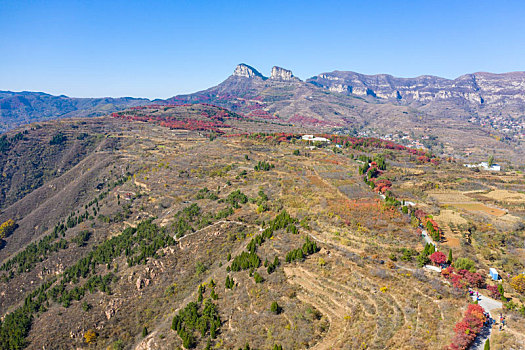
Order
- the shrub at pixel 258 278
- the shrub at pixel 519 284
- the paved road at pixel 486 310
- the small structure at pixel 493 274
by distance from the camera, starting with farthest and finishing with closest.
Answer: the shrub at pixel 258 278 → the small structure at pixel 493 274 → the shrub at pixel 519 284 → the paved road at pixel 486 310

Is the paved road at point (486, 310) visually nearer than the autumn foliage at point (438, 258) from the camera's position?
Yes

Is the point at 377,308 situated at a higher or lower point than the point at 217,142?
lower

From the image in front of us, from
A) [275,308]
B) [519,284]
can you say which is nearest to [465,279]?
[519,284]

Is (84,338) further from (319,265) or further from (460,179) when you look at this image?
(460,179)

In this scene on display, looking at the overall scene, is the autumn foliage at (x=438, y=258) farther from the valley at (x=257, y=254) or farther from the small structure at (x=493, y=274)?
the small structure at (x=493, y=274)

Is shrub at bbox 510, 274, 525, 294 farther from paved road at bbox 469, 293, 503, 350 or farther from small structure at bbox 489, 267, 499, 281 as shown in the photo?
paved road at bbox 469, 293, 503, 350

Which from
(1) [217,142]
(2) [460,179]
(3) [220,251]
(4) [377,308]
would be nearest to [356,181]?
(2) [460,179]

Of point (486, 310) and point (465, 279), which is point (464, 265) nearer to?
point (465, 279)

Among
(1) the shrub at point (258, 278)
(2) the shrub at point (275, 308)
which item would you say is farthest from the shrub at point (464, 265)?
(1) the shrub at point (258, 278)
